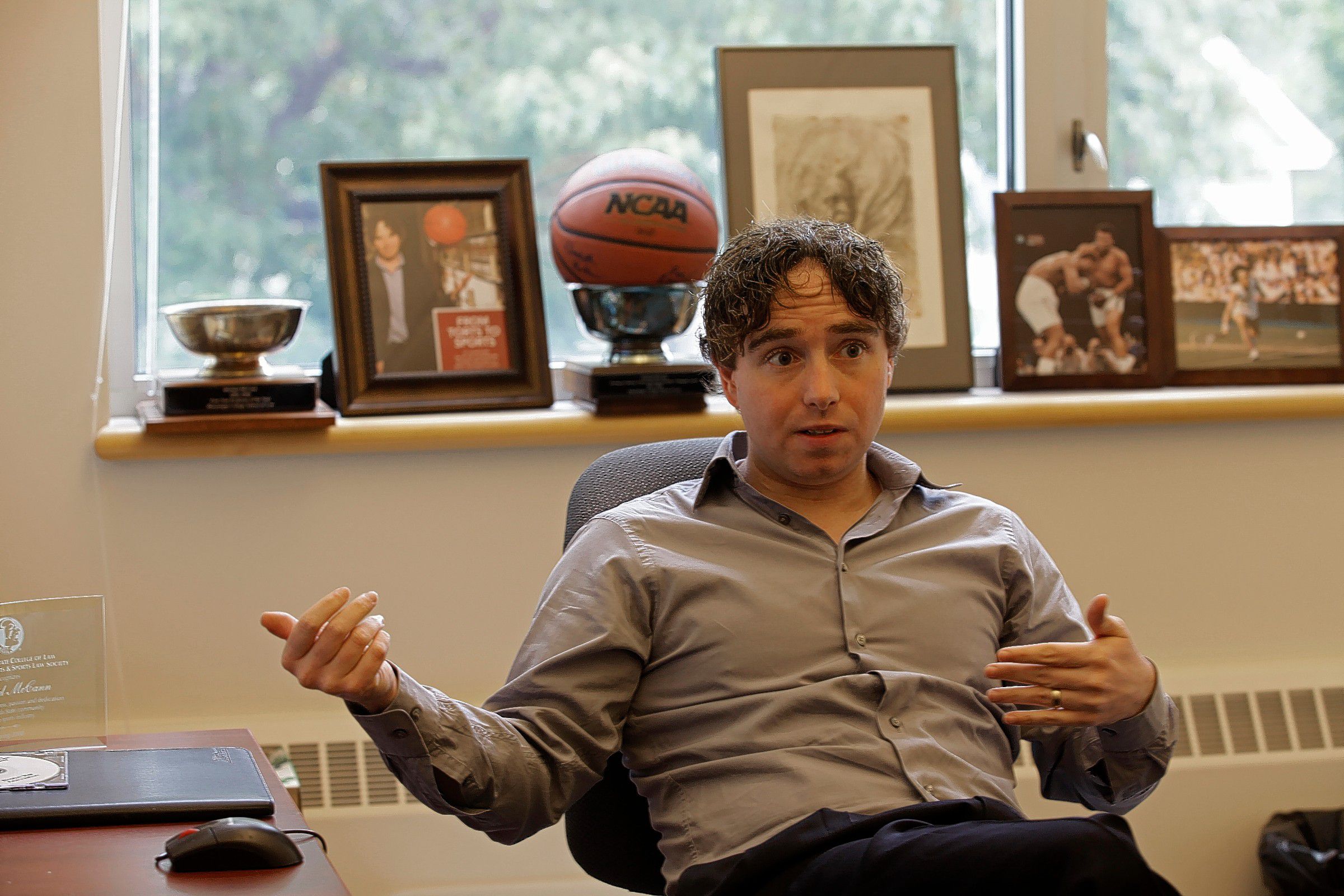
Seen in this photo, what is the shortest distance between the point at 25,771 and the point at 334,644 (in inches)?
14.9

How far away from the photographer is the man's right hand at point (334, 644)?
3.47ft

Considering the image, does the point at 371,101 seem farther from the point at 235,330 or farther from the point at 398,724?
the point at 398,724

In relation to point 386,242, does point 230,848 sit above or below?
below

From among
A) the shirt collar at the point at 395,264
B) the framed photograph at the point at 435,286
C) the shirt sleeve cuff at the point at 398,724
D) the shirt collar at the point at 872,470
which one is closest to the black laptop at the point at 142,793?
the shirt sleeve cuff at the point at 398,724

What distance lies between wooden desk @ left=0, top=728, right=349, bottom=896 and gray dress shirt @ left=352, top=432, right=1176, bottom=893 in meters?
0.24

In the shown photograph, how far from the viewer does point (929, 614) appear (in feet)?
4.72

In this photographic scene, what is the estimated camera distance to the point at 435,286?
2211mm

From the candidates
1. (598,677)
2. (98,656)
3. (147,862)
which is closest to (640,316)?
(598,677)

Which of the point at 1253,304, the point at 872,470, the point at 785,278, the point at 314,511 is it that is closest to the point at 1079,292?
the point at 1253,304

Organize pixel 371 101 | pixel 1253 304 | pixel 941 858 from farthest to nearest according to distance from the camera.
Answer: pixel 1253 304, pixel 371 101, pixel 941 858

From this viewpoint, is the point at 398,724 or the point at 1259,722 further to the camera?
the point at 1259,722

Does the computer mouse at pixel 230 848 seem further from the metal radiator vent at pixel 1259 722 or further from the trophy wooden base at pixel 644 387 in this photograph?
the metal radiator vent at pixel 1259 722

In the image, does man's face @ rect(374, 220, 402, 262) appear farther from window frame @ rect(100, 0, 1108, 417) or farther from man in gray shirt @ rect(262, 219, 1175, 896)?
window frame @ rect(100, 0, 1108, 417)

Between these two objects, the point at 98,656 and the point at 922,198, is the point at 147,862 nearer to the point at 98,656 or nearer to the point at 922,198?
the point at 98,656
